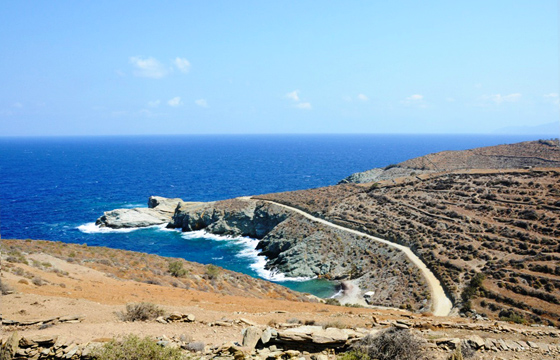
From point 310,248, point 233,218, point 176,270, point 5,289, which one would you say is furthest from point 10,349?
point 233,218

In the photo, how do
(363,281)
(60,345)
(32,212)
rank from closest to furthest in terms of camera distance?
(60,345) → (363,281) → (32,212)

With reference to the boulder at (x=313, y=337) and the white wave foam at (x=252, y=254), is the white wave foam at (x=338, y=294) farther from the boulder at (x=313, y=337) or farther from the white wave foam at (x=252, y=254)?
the boulder at (x=313, y=337)

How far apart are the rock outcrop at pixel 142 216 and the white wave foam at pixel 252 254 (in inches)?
371

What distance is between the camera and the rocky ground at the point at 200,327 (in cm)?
1088

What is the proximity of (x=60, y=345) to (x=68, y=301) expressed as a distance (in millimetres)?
6104

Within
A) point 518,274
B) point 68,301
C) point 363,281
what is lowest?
point 363,281

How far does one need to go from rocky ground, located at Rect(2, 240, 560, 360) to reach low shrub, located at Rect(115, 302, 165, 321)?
1.03 feet

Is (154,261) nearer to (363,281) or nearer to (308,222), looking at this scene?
(363,281)

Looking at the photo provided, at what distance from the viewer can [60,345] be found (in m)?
10.5

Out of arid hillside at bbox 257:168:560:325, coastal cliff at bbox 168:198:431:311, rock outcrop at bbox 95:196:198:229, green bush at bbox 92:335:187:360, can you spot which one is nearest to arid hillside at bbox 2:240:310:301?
coastal cliff at bbox 168:198:431:311

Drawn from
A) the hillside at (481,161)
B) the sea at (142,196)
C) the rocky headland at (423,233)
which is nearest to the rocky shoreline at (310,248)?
the rocky headland at (423,233)

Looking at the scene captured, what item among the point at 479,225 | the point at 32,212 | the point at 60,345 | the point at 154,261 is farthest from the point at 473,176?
the point at 32,212

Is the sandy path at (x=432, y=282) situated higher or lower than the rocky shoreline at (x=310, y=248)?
higher

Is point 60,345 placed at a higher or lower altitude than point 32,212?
higher
